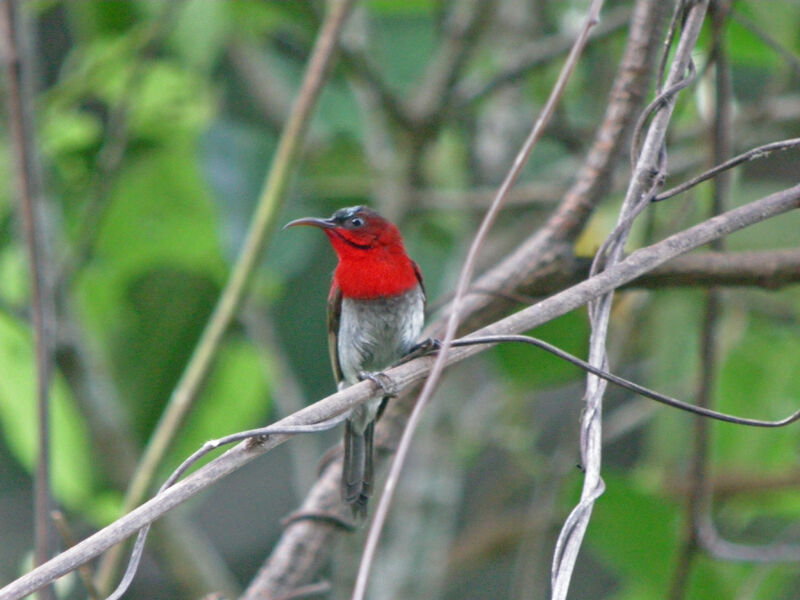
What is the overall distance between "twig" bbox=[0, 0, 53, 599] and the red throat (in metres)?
0.91

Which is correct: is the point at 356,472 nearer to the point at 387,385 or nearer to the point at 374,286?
the point at 374,286

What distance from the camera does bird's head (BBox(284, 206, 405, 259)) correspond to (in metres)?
2.90

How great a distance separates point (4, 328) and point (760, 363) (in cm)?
240

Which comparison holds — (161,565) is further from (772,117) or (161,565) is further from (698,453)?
(772,117)

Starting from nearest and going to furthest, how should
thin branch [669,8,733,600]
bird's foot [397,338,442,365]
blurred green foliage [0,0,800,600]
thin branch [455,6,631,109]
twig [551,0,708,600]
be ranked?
1. twig [551,0,708,600]
2. bird's foot [397,338,442,365]
3. thin branch [669,8,733,600]
4. blurred green foliage [0,0,800,600]
5. thin branch [455,6,631,109]

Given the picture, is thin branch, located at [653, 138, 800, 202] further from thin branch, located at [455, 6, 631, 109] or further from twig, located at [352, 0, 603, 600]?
thin branch, located at [455, 6, 631, 109]

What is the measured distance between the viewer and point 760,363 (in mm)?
3260

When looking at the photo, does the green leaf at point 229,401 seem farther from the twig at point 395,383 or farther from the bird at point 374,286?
the twig at point 395,383

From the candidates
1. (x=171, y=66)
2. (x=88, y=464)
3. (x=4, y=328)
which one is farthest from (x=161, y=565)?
(x=171, y=66)

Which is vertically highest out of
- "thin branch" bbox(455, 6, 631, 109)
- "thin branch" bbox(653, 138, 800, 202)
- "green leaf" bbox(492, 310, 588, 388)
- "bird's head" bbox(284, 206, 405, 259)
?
"thin branch" bbox(455, 6, 631, 109)

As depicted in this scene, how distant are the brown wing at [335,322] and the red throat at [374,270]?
83mm

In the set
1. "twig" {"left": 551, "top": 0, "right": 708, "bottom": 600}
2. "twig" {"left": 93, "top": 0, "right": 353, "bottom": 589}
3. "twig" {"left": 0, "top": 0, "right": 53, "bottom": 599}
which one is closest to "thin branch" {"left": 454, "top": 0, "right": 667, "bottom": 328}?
"twig" {"left": 551, "top": 0, "right": 708, "bottom": 600}

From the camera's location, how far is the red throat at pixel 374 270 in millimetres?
2918

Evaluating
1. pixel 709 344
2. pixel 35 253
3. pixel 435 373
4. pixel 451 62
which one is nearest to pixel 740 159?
pixel 435 373
